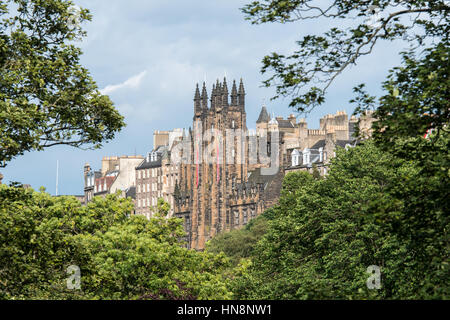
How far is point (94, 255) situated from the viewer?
54.7 metres

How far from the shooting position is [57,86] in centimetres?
3644

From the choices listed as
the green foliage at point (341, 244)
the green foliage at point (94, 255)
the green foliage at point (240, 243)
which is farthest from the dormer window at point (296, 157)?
the green foliage at point (94, 255)

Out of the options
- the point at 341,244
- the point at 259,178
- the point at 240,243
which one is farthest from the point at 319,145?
the point at 341,244

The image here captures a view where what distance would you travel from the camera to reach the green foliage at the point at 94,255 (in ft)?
108

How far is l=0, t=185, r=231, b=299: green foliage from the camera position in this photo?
32.8 m

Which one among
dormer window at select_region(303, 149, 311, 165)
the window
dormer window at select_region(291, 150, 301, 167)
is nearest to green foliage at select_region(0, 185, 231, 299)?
dormer window at select_region(303, 149, 311, 165)

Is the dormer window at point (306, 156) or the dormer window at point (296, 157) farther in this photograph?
the dormer window at point (296, 157)

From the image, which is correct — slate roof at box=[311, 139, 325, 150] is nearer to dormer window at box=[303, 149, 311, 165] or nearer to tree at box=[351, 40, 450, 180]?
dormer window at box=[303, 149, 311, 165]

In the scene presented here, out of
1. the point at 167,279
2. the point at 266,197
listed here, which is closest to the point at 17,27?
the point at 167,279

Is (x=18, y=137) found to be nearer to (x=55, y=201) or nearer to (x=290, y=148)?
(x=55, y=201)

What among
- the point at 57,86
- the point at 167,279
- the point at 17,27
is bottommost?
the point at 167,279

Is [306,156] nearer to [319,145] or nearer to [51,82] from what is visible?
[319,145]

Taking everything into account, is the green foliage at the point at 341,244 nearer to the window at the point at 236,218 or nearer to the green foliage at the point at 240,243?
the green foliage at the point at 240,243
